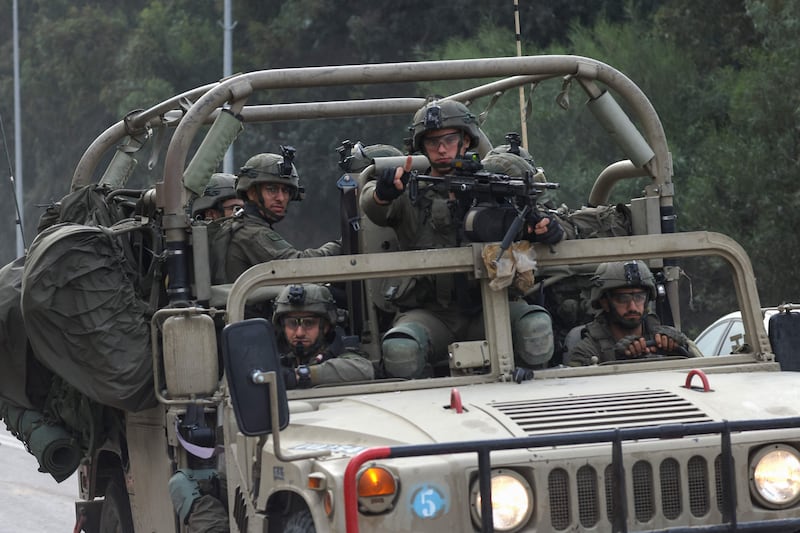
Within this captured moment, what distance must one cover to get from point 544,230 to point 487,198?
1.12 feet

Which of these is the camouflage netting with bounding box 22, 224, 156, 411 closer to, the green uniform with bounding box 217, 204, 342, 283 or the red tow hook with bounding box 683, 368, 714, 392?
the green uniform with bounding box 217, 204, 342, 283

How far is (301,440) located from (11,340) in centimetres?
279

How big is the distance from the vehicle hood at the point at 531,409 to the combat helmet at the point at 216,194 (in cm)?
346

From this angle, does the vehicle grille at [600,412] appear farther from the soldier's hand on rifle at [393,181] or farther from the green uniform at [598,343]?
the soldier's hand on rifle at [393,181]

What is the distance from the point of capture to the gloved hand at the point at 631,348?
6492 mm

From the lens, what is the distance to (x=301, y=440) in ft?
17.2

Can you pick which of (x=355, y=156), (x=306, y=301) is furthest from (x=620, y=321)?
(x=355, y=156)

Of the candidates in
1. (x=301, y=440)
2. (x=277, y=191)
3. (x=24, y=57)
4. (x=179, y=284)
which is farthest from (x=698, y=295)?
(x=24, y=57)

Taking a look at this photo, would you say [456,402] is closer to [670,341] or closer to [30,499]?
[670,341]

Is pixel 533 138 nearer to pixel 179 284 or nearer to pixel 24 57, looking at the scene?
pixel 179 284

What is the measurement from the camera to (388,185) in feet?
20.7

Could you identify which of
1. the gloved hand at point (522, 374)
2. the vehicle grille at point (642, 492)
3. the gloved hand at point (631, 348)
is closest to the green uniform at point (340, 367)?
the gloved hand at point (522, 374)

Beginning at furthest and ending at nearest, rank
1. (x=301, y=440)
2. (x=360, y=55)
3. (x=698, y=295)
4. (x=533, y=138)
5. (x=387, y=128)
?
(x=360, y=55), (x=387, y=128), (x=533, y=138), (x=698, y=295), (x=301, y=440)

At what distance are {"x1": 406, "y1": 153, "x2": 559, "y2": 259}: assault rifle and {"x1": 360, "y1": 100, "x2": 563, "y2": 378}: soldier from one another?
0.07 meters
